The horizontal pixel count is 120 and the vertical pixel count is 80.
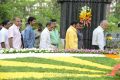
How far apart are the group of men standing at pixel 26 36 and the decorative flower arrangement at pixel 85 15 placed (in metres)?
3.46

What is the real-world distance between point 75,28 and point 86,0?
3571 mm

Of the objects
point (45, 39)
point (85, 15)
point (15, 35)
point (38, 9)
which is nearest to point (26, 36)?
point (15, 35)

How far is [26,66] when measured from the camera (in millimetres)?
11117

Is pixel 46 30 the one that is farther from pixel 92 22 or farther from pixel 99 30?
pixel 92 22

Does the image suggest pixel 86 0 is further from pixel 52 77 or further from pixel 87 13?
pixel 52 77

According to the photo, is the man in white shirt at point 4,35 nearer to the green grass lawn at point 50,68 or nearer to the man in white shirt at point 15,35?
the man in white shirt at point 15,35

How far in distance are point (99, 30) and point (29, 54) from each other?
11.3 feet

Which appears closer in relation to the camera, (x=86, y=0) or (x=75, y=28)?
(x=75, y=28)

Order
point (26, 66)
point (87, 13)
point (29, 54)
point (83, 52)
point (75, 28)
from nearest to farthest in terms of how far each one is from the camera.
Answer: point (26, 66) → point (29, 54) → point (83, 52) → point (75, 28) → point (87, 13)

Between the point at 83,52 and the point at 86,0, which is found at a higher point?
the point at 86,0

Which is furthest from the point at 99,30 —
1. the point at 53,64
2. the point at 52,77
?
the point at 52,77

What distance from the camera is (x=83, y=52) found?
14281 mm

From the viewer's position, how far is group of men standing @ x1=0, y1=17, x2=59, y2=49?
14727mm

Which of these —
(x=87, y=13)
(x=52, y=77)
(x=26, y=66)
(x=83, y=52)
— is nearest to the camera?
(x=52, y=77)
